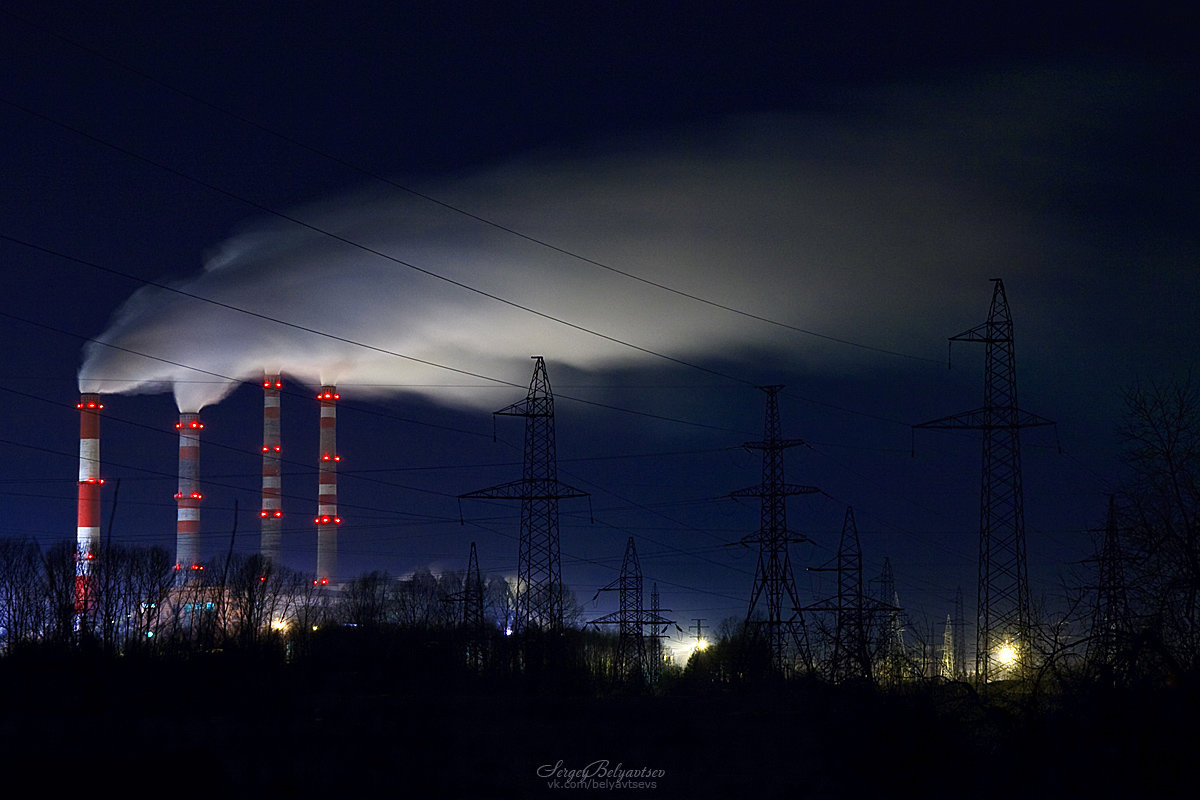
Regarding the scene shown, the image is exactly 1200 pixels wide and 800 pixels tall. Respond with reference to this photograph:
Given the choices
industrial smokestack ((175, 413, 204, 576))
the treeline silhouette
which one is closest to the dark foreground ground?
the treeline silhouette

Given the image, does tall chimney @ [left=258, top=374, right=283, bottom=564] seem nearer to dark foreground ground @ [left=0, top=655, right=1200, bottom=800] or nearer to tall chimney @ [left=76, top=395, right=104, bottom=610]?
tall chimney @ [left=76, top=395, right=104, bottom=610]

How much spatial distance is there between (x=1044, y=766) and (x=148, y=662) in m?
19.0

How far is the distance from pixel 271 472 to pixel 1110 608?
90.0 m

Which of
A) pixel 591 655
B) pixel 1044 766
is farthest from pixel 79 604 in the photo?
pixel 1044 766

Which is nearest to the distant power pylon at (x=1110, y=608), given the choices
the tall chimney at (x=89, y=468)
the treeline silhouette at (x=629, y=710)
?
the treeline silhouette at (x=629, y=710)

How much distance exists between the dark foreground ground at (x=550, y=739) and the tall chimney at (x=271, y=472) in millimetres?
75691

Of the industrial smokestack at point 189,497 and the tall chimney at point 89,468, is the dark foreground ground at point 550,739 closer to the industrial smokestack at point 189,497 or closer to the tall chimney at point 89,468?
the tall chimney at point 89,468

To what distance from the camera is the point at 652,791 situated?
1722 cm

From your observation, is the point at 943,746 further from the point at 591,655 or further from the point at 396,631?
the point at 396,631

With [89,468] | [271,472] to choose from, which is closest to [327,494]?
[271,472]

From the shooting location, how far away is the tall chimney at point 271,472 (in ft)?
325

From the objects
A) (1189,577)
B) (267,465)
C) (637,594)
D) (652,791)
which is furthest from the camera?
(267,465)

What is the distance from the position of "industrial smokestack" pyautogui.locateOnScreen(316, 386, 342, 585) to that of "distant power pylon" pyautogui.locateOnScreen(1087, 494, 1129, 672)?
278 feet

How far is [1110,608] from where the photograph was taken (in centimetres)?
1791
